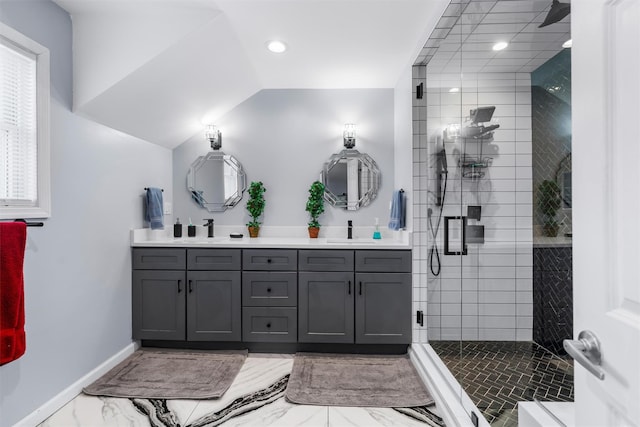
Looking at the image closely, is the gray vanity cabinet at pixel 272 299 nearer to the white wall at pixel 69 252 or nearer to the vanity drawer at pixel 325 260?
the vanity drawer at pixel 325 260

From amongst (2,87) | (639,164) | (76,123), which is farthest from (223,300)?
(639,164)

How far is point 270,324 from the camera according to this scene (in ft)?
8.38

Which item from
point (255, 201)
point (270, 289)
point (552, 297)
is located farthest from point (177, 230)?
point (552, 297)

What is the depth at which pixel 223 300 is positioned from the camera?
2.57 m

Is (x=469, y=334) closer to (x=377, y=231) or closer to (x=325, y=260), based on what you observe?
(x=325, y=260)

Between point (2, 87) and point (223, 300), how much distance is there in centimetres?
182

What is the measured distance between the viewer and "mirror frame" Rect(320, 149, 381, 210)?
3176 millimetres

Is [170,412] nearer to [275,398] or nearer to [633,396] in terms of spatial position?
[275,398]

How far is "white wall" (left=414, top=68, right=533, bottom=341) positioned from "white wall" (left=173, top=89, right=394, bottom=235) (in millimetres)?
678

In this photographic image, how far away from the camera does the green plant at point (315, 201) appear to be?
3094 millimetres

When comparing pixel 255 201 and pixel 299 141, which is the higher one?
pixel 299 141

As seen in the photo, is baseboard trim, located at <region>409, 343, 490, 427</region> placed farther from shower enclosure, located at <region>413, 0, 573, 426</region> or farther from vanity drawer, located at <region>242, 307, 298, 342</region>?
vanity drawer, located at <region>242, 307, 298, 342</region>

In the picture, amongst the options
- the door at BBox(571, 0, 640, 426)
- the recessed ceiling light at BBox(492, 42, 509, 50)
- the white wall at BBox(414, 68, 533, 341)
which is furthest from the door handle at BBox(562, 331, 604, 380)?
the recessed ceiling light at BBox(492, 42, 509, 50)

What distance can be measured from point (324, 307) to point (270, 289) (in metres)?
0.45
